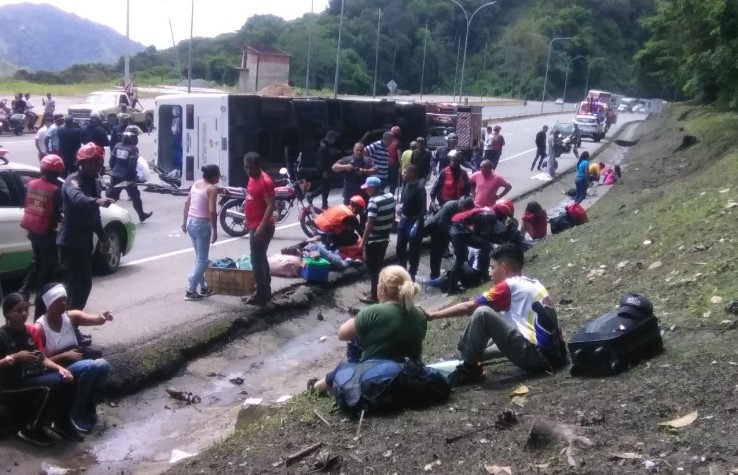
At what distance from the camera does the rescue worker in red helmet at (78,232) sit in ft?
26.9

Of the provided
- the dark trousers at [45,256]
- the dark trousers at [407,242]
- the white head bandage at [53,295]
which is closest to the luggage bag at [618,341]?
the white head bandage at [53,295]

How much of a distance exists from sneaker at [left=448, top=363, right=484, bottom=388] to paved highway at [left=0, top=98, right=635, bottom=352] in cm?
365

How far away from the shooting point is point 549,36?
12775 cm

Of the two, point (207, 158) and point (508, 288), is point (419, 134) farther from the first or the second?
point (508, 288)

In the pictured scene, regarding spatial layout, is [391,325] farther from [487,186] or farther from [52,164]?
[487,186]

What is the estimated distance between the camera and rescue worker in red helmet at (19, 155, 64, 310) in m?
8.51

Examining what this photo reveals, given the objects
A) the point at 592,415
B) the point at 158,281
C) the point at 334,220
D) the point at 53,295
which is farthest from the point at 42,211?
the point at 592,415

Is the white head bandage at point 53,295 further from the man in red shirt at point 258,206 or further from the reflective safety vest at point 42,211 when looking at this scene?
the man in red shirt at point 258,206

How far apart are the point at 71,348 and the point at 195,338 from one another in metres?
2.37

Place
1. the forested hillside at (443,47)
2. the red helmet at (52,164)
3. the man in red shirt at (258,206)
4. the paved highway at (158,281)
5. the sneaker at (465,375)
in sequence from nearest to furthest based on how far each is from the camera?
the sneaker at (465,375)
the red helmet at (52,164)
the paved highway at (158,281)
the man in red shirt at (258,206)
the forested hillside at (443,47)

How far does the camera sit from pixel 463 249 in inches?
488

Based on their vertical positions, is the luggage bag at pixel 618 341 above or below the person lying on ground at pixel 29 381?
above

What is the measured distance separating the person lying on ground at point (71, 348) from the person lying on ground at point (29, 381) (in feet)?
0.49

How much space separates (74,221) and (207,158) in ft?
38.3
